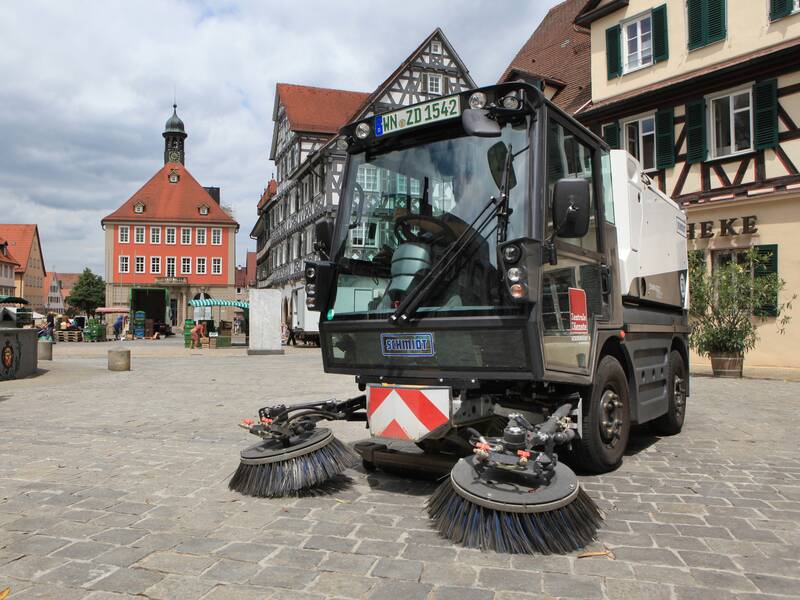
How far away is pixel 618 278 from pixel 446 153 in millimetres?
1873

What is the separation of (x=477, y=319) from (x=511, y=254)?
48 centimetres

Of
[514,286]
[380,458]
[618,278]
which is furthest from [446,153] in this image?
[380,458]

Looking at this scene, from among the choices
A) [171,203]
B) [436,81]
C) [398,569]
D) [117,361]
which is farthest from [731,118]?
[171,203]

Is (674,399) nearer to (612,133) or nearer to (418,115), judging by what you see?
(418,115)

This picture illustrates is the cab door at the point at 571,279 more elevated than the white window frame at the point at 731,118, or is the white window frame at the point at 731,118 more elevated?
the white window frame at the point at 731,118

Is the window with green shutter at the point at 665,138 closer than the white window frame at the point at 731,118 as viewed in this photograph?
No

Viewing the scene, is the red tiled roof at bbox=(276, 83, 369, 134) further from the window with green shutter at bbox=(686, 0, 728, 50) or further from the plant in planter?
the plant in planter

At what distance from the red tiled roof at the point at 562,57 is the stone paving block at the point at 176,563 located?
838 inches

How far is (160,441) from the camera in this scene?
6.90 metres

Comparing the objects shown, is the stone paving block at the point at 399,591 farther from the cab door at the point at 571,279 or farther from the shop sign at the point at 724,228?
the shop sign at the point at 724,228

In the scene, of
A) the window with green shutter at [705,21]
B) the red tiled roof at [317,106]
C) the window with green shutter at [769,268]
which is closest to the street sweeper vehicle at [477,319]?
the window with green shutter at [769,268]

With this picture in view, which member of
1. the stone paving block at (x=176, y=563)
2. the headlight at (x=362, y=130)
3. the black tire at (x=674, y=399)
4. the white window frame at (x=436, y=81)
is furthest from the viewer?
the white window frame at (x=436, y=81)

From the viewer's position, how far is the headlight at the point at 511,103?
4344mm

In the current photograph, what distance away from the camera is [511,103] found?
437 cm
